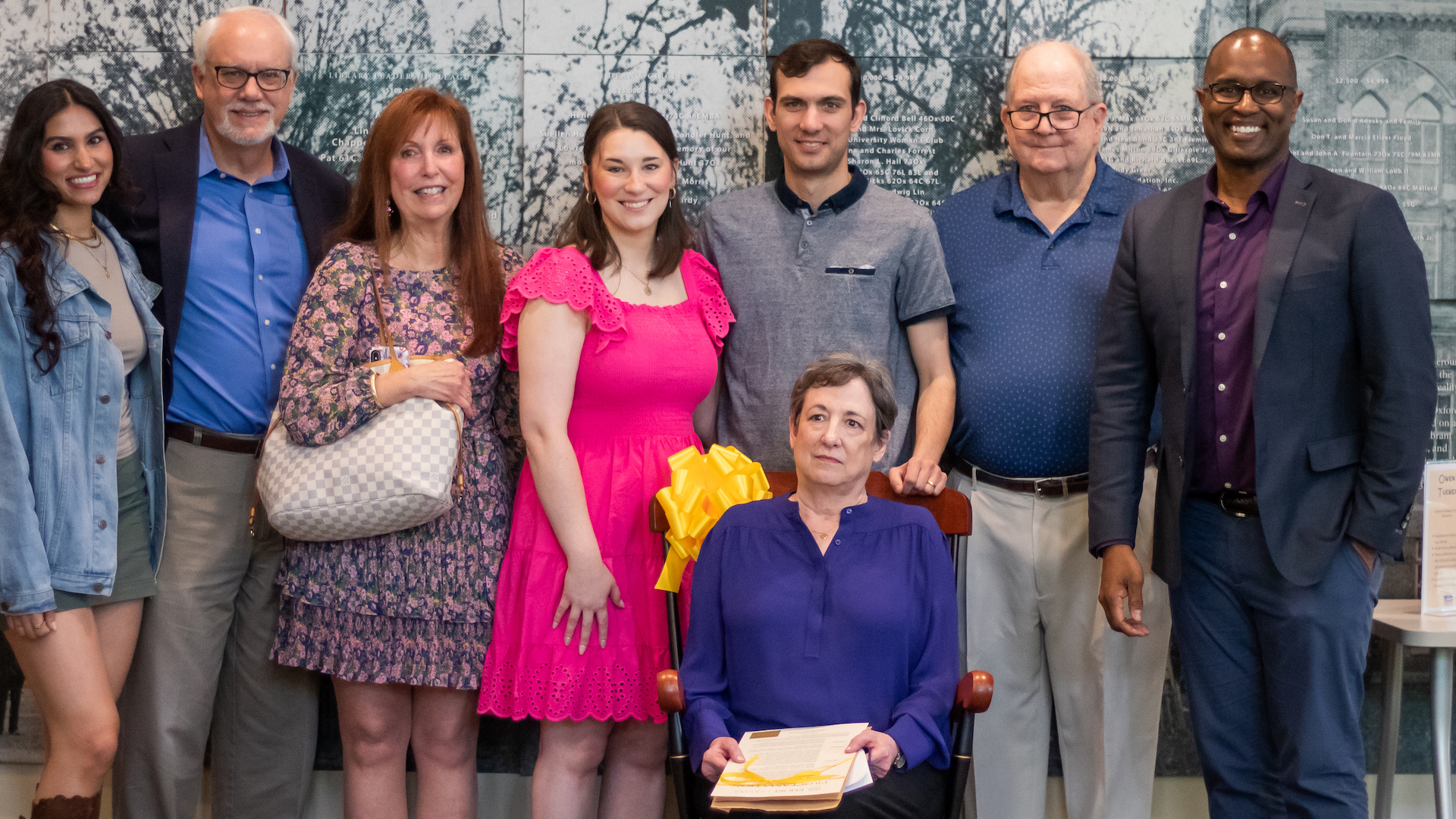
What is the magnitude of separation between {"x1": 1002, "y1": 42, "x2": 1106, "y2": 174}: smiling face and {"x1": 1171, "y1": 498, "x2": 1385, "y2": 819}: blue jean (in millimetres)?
1092

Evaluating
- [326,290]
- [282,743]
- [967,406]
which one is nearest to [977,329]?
[967,406]

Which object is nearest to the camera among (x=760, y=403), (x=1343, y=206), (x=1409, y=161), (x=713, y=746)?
(x=713, y=746)

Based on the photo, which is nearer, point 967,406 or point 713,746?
point 713,746

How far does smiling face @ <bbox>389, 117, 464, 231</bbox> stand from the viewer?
9.62ft

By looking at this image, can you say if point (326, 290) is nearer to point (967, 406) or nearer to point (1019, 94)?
point (967, 406)

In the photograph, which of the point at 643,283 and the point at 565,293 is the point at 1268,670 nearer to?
the point at 643,283

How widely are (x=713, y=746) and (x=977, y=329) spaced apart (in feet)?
4.91

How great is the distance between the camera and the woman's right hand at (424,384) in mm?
2766

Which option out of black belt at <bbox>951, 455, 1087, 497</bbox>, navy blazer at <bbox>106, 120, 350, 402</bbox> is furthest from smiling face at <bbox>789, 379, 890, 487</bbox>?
navy blazer at <bbox>106, 120, 350, 402</bbox>

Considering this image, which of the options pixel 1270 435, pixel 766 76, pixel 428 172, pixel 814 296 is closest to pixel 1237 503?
pixel 1270 435

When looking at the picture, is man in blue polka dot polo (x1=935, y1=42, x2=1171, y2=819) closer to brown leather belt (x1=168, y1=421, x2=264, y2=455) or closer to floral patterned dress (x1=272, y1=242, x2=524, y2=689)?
floral patterned dress (x1=272, y1=242, x2=524, y2=689)

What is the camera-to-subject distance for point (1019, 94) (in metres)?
3.27

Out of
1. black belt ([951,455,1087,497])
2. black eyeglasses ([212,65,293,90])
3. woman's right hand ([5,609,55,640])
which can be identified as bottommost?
woman's right hand ([5,609,55,640])

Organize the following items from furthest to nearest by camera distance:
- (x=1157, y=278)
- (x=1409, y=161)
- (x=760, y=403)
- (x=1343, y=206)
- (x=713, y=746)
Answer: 1. (x=1409, y=161)
2. (x=760, y=403)
3. (x=1157, y=278)
4. (x=1343, y=206)
5. (x=713, y=746)
